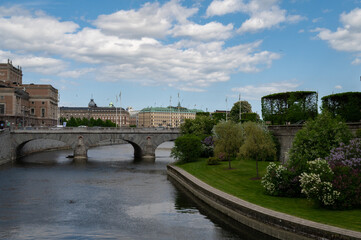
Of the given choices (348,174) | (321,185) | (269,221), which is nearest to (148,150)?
(348,174)

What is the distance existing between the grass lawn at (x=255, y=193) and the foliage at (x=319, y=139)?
17.2 feet

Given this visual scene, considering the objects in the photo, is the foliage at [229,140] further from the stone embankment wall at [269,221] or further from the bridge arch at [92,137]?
the bridge arch at [92,137]

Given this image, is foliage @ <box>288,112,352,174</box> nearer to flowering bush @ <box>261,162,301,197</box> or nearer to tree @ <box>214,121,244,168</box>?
flowering bush @ <box>261,162,301,197</box>

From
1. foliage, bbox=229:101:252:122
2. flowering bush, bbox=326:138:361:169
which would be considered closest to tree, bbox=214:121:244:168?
flowering bush, bbox=326:138:361:169

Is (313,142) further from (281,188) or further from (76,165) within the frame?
(76,165)

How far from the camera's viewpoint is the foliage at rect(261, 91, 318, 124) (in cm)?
7256

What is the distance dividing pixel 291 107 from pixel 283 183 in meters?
38.3

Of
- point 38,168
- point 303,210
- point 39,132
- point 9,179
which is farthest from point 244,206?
point 39,132

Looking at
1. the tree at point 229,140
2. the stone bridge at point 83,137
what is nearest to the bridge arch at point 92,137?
the stone bridge at point 83,137

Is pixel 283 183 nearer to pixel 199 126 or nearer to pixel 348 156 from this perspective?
pixel 348 156

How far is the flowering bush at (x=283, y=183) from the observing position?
122 feet

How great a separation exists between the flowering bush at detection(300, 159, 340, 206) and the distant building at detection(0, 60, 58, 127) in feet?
419

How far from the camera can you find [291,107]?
7338 cm

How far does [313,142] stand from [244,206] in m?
13.3
